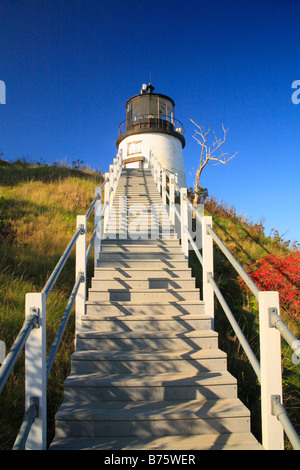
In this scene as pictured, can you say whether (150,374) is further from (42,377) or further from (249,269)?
(249,269)

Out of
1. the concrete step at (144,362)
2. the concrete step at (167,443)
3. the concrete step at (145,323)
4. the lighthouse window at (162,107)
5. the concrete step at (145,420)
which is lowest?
the concrete step at (167,443)

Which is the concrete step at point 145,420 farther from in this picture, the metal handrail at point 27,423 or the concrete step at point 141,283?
the concrete step at point 141,283

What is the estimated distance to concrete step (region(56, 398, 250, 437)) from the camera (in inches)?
87.8

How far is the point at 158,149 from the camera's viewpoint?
671 inches

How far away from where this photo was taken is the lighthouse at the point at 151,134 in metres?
17.2

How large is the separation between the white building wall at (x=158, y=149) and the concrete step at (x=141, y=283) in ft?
43.7

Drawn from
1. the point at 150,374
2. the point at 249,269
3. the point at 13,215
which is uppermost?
the point at 13,215

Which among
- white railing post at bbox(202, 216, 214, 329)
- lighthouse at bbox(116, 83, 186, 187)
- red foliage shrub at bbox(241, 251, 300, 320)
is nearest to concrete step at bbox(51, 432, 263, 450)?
white railing post at bbox(202, 216, 214, 329)

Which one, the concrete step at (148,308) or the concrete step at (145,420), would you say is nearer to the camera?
the concrete step at (145,420)

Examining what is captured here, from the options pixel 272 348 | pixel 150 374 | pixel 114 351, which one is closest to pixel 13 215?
pixel 114 351

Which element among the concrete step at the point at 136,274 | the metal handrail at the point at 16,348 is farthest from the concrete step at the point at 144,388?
the concrete step at the point at 136,274

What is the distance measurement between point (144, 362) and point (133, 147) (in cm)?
1640
